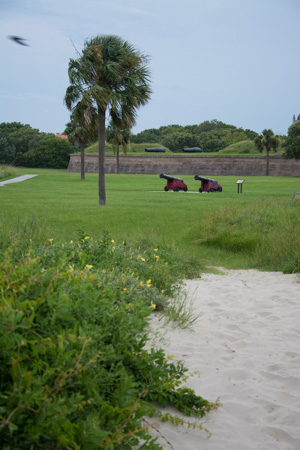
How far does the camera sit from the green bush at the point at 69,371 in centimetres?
229

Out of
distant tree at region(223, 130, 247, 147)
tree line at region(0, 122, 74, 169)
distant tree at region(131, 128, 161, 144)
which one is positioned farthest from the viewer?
distant tree at region(131, 128, 161, 144)

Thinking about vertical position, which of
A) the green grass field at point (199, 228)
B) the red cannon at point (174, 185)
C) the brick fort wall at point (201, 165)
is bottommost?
the green grass field at point (199, 228)

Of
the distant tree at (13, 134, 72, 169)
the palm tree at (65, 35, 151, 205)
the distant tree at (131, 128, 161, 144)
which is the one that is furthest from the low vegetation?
the distant tree at (131, 128, 161, 144)

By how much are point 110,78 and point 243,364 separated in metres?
19.7

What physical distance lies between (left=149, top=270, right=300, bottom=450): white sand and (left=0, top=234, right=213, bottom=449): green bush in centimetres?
26

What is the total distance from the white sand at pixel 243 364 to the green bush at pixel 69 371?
26cm

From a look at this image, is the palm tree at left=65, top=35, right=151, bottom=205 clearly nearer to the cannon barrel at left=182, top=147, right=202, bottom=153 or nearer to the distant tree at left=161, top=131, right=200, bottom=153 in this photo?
the cannon barrel at left=182, top=147, right=202, bottom=153

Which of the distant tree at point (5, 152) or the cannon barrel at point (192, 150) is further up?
the cannon barrel at point (192, 150)

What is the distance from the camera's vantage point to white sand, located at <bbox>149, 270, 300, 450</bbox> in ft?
10.5

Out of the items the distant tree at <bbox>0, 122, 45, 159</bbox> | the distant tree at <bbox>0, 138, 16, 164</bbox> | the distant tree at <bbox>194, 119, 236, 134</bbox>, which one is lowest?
the distant tree at <bbox>0, 138, 16, 164</bbox>

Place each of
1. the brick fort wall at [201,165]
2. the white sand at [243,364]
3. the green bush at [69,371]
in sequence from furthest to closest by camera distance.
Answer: the brick fort wall at [201,165] < the white sand at [243,364] < the green bush at [69,371]

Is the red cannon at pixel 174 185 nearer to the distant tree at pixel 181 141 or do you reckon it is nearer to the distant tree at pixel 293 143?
the distant tree at pixel 293 143

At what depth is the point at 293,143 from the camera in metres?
53.7

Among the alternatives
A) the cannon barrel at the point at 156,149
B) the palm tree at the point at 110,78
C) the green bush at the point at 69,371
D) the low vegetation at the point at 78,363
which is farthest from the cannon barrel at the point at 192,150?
the green bush at the point at 69,371
